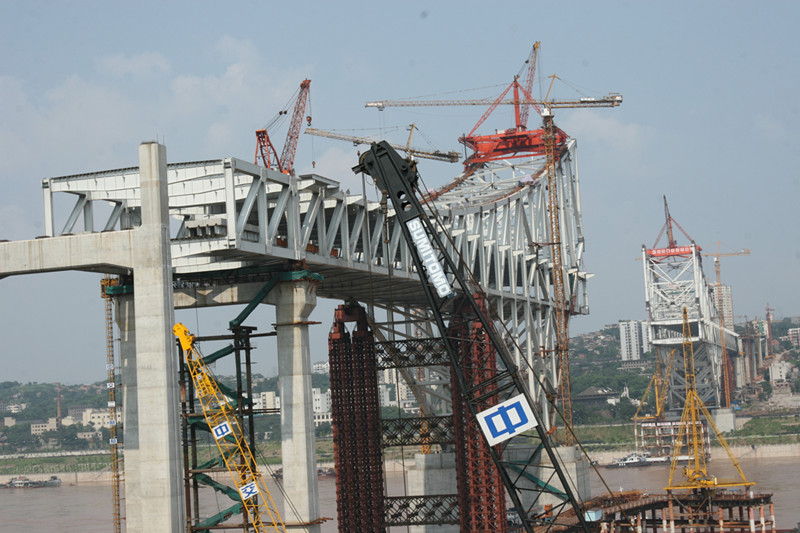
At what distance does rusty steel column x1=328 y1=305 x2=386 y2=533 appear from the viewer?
73500mm

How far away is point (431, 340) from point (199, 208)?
23228mm

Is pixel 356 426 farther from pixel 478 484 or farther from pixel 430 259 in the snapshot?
pixel 430 259

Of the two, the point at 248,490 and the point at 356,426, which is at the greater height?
the point at 356,426

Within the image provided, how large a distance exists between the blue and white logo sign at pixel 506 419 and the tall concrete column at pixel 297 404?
11.1 metres

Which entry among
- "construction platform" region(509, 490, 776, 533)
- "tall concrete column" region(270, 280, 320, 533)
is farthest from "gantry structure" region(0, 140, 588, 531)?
"construction platform" region(509, 490, 776, 533)

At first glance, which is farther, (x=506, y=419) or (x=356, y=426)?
(x=356, y=426)

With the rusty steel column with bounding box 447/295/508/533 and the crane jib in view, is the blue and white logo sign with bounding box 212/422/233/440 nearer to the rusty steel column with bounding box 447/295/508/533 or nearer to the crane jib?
the crane jib

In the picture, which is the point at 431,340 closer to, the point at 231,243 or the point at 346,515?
the point at 346,515

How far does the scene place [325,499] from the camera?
141000 mm

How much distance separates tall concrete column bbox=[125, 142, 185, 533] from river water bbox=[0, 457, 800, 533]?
49.0 m

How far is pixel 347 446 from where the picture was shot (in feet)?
243

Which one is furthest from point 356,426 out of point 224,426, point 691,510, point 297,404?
point 691,510

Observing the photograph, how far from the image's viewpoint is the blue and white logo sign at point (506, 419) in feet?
149

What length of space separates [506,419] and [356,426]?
97.7 feet
